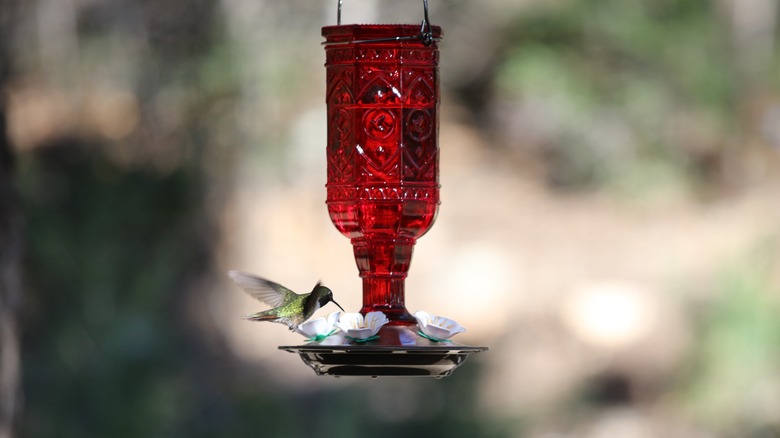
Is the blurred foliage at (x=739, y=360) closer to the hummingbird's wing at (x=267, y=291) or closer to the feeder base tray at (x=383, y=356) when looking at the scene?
the hummingbird's wing at (x=267, y=291)

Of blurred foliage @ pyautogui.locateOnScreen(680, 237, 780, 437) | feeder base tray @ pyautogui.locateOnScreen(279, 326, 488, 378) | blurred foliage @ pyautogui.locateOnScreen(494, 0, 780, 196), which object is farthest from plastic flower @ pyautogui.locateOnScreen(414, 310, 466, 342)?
blurred foliage @ pyautogui.locateOnScreen(494, 0, 780, 196)

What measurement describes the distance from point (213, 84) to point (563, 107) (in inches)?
129

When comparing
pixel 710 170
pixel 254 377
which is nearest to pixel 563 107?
pixel 710 170

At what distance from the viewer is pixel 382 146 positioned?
112 inches

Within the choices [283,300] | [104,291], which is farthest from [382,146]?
[104,291]

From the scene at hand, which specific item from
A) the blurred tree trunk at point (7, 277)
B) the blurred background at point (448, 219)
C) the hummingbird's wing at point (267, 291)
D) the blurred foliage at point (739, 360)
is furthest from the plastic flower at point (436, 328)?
the blurred foliage at point (739, 360)

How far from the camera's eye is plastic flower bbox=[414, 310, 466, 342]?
8.39 feet

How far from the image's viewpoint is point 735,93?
11227mm

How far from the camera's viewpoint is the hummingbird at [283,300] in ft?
8.99

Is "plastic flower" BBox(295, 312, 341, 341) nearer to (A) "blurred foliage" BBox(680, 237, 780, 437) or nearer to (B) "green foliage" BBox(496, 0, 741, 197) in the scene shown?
(A) "blurred foliage" BBox(680, 237, 780, 437)

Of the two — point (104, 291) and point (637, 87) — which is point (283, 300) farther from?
point (637, 87)

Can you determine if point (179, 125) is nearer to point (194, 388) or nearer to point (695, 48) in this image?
point (194, 388)

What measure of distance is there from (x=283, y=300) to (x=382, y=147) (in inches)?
18.1

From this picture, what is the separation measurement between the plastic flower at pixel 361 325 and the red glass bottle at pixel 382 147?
7.2 inches
